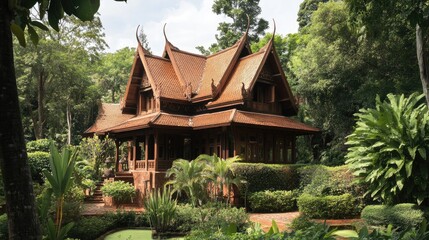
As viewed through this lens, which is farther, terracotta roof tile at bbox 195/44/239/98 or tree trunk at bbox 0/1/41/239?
terracotta roof tile at bbox 195/44/239/98

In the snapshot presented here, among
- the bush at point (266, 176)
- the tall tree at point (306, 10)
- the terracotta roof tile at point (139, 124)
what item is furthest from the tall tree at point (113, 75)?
the bush at point (266, 176)

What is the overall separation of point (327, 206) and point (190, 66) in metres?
11.2

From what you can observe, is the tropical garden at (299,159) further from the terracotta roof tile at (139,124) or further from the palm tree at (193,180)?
the terracotta roof tile at (139,124)

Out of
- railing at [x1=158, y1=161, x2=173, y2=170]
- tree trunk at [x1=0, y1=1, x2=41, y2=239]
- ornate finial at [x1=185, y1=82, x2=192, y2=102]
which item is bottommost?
railing at [x1=158, y1=161, x2=173, y2=170]

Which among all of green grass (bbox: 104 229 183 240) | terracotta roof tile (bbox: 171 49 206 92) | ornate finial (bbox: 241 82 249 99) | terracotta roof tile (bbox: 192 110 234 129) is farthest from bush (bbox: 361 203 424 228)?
terracotta roof tile (bbox: 171 49 206 92)

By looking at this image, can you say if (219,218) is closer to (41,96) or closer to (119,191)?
(119,191)

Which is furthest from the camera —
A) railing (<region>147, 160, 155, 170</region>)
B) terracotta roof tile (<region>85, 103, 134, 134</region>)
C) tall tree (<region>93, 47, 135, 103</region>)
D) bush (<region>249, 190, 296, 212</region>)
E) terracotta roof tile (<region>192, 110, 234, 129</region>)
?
tall tree (<region>93, 47, 135, 103</region>)

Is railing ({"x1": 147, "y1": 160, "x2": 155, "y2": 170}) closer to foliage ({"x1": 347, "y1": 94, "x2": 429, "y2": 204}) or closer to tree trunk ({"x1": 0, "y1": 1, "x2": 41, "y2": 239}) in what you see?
foliage ({"x1": 347, "y1": 94, "x2": 429, "y2": 204})

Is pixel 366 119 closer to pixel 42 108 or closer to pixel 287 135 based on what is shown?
pixel 287 135

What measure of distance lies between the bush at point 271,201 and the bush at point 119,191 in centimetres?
516

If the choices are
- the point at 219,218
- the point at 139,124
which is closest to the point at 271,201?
the point at 219,218

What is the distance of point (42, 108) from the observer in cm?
3066

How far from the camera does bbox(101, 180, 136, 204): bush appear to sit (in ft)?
51.6

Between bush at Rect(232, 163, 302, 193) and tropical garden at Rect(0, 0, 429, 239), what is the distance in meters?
0.05
